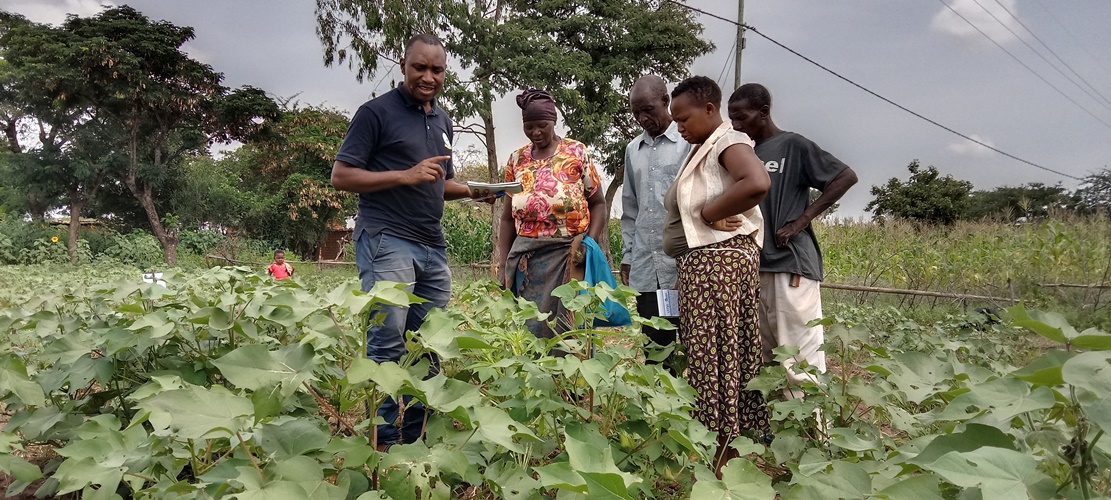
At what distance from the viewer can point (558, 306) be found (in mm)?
2773

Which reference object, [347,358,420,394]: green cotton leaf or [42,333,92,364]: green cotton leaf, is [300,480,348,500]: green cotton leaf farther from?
[42,333,92,364]: green cotton leaf

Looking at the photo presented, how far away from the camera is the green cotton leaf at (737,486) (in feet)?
3.49

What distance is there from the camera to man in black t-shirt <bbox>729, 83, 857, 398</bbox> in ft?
7.91

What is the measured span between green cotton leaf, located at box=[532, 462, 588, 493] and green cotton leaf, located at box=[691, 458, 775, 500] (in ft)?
0.84

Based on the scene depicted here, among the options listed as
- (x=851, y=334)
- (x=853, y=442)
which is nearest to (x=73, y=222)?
(x=851, y=334)

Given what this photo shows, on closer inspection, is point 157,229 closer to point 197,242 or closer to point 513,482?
point 197,242

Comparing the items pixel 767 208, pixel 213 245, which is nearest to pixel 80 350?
pixel 767 208

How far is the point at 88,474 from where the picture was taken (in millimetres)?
1129

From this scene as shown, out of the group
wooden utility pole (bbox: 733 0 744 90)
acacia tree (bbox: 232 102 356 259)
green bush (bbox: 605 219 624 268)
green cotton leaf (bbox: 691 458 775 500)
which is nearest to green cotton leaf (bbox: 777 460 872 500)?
green cotton leaf (bbox: 691 458 775 500)

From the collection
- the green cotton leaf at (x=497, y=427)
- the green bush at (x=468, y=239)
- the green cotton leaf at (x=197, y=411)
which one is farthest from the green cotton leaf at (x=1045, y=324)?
the green bush at (x=468, y=239)

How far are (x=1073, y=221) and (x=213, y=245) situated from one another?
25.3 metres

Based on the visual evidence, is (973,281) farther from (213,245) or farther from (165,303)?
(213,245)

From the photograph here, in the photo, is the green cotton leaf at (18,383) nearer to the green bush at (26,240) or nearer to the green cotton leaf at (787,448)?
the green cotton leaf at (787,448)

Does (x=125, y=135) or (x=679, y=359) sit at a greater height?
(x=125, y=135)
